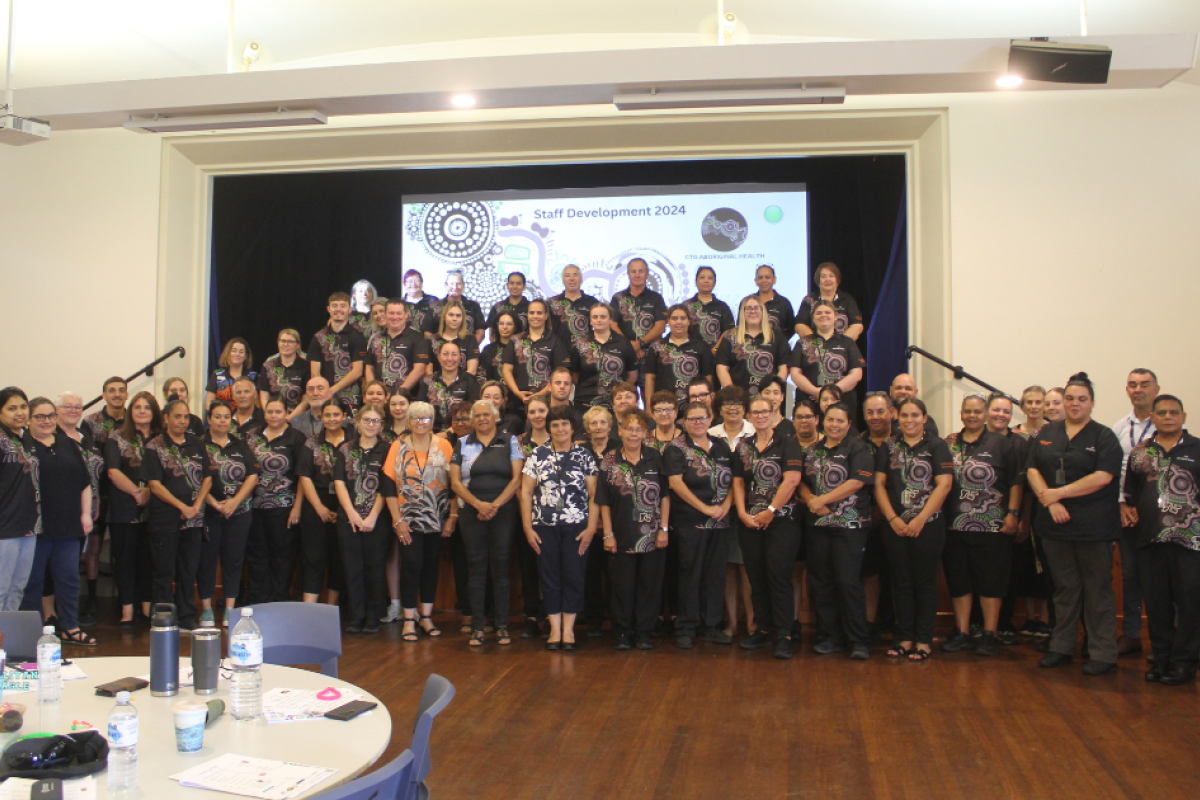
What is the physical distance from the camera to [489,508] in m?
5.14

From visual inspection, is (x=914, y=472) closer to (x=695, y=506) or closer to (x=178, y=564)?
(x=695, y=506)

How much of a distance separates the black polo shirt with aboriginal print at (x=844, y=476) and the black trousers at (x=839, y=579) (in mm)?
55

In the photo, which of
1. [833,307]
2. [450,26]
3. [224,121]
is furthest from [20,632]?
[450,26]

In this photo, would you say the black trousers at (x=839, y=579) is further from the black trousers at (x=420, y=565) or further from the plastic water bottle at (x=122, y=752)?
the plastic water bottle at (x=122, y=752)

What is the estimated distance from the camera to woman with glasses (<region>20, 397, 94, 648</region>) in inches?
197

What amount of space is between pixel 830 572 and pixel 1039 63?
8.82 feet

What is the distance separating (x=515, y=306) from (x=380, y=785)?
17.6 feet

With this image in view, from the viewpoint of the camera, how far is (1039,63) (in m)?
3.46

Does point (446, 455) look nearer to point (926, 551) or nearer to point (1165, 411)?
point (926, 551)

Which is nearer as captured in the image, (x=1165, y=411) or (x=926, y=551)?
(x=1165, y=411)

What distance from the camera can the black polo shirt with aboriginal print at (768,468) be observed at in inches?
195

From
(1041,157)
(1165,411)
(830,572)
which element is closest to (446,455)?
(830,572)

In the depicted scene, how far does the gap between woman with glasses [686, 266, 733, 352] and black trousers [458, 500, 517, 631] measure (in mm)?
2078

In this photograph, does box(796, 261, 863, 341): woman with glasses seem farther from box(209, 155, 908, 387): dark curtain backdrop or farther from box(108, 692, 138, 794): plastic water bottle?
box(108, 692, 138, 794): plastic water bottle
